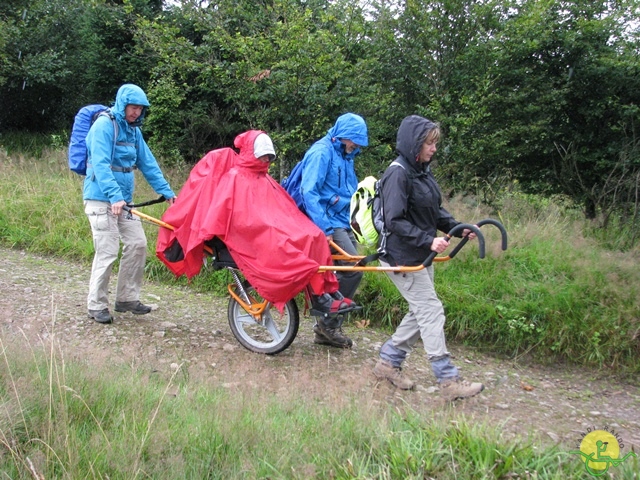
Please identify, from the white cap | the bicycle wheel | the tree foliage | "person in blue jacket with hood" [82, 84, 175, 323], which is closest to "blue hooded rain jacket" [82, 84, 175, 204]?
"person in blue jacket with hood" [82, 84, 175, 323]

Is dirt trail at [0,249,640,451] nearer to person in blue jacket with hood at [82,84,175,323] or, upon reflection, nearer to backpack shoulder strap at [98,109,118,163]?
person in blue jacket with hood at [82,84,175,323]

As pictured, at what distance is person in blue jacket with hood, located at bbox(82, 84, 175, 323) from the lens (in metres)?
5.15

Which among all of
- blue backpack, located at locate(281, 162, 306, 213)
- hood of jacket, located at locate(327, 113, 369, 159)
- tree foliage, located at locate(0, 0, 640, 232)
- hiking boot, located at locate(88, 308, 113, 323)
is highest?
tree foliage, located at locate(0, 0, 640, 232)

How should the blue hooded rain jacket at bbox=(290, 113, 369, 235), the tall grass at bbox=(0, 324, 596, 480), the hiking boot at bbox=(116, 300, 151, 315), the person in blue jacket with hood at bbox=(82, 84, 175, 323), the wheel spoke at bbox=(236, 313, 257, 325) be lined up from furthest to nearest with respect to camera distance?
the hiking boot at bbox=(116, 300, 151, 315) < the wheel spoke at bbox=(236, 313, 257, 325) < the person in blue jacket with hood at bbox=(82, 84, 175, 323) < the blue hooded rain jacket at bbox=(290, 113, 369, 235) < the tall grass at bbox=(0, 324, 596, 480)

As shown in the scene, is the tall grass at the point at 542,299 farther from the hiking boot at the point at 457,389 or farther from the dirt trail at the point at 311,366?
the hiking boot at the point at 457,389

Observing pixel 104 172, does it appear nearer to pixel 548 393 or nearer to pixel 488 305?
pixel 488 305

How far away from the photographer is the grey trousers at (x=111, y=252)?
540cm

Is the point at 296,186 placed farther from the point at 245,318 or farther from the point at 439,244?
the point at 439,244

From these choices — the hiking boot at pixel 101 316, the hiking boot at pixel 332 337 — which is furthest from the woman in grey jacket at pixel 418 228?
the hiking boot at pixel 101 316

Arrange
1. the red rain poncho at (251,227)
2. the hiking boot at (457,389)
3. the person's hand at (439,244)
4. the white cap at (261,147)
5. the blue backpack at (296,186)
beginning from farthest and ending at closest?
the blue backpack at (296,186) → the white cap at (261,147) → the red rain poncho at (251,227) → the hiking boot at (457,389) → the person's hand at (439,244)

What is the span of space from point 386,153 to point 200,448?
644cm

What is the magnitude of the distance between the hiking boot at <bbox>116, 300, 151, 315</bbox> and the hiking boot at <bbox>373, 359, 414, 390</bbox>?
2.56 meters

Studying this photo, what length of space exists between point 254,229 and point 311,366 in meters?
1.30

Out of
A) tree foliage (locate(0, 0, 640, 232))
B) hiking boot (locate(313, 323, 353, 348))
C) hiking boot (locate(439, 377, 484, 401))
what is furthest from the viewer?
tree foliage (locate(0, 0, 640, 232))
